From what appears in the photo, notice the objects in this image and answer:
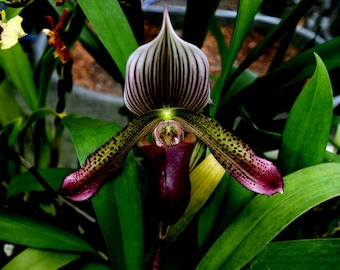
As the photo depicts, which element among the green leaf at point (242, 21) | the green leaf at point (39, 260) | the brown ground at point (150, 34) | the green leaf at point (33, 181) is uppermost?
the brown ground at point (150, 34)

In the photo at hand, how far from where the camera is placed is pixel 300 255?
56 cm

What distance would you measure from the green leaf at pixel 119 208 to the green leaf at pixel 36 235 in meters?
0.10

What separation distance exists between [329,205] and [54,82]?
112 centimetres

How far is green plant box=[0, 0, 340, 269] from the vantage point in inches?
22.3

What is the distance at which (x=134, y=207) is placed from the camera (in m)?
0.60

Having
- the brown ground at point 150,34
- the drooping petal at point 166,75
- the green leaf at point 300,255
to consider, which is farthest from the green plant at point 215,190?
the brown ground at point 150,34

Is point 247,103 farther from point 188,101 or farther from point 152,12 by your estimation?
point 152,12

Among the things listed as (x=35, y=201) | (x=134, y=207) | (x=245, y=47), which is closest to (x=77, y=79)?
(x=245, y=47)

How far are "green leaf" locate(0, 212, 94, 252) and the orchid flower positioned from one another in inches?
6.9

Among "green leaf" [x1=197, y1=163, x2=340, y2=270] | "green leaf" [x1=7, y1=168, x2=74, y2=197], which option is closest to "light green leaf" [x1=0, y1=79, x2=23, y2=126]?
"green leaf" [x1=7, y1=168, x2=74, y2=197]

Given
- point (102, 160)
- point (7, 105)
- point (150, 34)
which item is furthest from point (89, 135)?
point (150, 34)

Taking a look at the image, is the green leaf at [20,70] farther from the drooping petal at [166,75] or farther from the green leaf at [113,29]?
the drooping petal at [166,75]

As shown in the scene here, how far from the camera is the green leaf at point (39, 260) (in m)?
0.67

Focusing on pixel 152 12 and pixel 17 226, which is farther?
pixel 152 12
